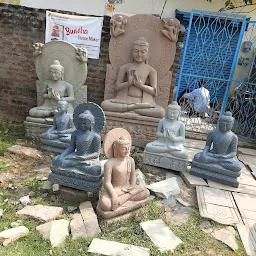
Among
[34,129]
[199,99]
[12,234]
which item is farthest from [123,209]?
[199,99]

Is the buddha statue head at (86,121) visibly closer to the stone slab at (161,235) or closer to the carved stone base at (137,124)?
the stone slab at (161,235)

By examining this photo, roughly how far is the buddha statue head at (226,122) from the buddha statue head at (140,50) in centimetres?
218

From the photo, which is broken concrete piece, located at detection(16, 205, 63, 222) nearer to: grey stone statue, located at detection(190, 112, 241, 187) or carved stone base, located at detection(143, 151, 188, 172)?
carved stone base, located at detection(143, 151, 188, 172)

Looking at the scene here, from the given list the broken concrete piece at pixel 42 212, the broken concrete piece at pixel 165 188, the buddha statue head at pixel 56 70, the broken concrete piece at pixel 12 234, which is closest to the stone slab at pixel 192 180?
the broken concrete piece at pixel 165 188

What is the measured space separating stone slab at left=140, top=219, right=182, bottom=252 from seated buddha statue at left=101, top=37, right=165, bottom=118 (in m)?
2.58

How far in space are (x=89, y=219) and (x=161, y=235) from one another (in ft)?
2.54

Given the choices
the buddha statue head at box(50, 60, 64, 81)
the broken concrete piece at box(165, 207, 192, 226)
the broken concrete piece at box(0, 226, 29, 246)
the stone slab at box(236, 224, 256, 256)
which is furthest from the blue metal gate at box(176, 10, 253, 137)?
the broken concrete piece at box(0, 226, 29, 246)

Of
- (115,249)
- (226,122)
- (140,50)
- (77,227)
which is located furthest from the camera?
(140,50)

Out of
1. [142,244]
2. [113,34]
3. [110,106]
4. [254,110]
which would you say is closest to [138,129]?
[110,106]

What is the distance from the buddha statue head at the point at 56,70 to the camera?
5254 mm

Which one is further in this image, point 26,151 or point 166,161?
point 26,151

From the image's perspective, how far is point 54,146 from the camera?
15.0 ft

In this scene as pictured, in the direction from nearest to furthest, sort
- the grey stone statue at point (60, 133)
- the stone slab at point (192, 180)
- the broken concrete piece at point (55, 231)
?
the broken concrete piece at point (55, 231) → the stone slab at point (192, 180) → the grey stone statue at point (60, 133)

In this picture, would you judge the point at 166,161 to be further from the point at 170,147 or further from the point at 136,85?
the point at 136,85
